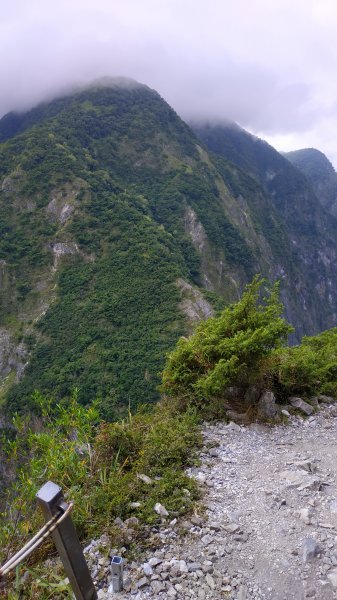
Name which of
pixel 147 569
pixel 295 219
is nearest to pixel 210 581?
pixel 147 569

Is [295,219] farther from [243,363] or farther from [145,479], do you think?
[145,479]

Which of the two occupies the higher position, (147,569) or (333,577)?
(147,569)

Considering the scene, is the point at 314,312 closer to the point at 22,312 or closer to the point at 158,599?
the point at 22,312

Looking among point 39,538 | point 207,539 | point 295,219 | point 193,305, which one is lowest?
point 295,219

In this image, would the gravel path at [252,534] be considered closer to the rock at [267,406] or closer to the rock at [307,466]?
the rock at [307,466]

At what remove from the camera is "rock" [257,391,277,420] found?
6.41 metres

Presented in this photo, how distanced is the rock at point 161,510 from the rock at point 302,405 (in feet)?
10.5

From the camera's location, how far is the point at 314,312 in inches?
5418

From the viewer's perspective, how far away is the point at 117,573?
3.51 m

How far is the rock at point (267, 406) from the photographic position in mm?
6406

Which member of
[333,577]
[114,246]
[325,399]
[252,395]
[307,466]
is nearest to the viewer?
[333,577]

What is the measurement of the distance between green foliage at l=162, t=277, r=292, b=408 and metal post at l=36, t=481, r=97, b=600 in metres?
3.75

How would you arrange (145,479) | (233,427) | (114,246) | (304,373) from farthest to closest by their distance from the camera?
(114,246) < (304,373) < (233,427) < (145,479)

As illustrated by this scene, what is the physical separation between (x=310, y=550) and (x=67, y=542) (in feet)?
8.31
